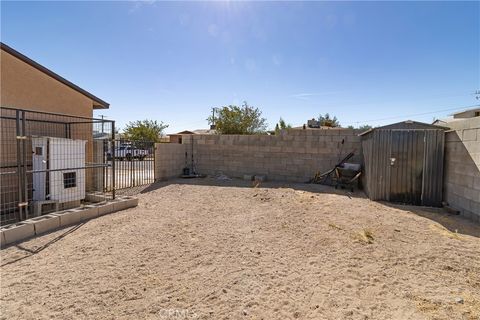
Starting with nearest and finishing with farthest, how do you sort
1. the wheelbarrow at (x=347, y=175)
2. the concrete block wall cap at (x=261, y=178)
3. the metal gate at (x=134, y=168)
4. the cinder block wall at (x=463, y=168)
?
the cinder block wall at (x=463, y=168), the wheelbarrow at (x=347, y=175), the metal gate at (x=134, y=168), the concrete block wall cap at (x=261, y=178)

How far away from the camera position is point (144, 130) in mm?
28312

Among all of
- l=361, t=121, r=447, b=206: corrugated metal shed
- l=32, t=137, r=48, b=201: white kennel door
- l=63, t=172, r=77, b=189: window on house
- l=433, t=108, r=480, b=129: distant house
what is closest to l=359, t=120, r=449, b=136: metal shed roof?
l=361, t=121, r=447, b=206: corrugated metal shed

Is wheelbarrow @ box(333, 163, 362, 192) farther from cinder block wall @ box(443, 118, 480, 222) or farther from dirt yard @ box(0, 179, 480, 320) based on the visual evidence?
dirt yard @ box(0, 179, 480, 320)

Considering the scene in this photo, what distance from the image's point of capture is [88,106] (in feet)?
24.1

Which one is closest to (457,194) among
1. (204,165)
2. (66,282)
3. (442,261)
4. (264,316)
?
(442,261)

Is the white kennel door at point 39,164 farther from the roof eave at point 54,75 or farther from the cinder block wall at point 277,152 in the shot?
the cinder block wall at point 277,152

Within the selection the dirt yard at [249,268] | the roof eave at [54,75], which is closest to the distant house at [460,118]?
the dirt yard at [249,268]

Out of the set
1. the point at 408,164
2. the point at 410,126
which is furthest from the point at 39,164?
the point at 410,126

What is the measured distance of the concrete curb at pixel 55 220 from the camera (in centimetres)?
384

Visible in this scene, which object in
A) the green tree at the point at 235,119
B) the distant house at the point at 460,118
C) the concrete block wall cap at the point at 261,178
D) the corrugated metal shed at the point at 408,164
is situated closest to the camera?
the distant house at the point at 460,118

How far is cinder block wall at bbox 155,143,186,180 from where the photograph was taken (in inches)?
388

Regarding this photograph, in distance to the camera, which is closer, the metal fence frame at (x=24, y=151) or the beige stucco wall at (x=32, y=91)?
the metal fence frame at (x=24, y=151)

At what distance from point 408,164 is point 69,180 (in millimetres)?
→ 7877

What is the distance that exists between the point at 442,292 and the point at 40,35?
28.5ft
